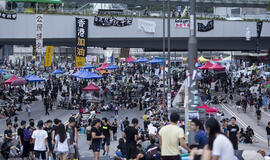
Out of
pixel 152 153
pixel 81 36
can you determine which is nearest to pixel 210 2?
pixel 81 36

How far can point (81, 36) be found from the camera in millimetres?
38156

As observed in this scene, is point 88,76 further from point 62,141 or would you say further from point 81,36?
point 62,141

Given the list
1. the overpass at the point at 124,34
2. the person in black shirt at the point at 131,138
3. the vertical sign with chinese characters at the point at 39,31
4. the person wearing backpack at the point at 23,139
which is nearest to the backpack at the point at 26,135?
the person wearing backpack at the point at 23,139

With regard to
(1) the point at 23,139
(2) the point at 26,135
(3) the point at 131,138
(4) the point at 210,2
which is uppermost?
(4) the point at 210,2

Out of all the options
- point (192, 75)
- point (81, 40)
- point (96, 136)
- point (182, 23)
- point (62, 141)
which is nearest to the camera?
point (192, 75)

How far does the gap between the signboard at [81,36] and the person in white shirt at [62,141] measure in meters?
24.3

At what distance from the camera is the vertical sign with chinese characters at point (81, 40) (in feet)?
122

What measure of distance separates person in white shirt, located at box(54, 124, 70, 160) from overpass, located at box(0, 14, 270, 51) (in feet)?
78.5

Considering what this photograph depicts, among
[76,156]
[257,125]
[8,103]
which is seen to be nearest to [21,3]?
[8,103]

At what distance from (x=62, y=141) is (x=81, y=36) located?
83.8 ft

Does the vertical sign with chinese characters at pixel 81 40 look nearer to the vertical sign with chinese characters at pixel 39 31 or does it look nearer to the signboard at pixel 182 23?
the vertical sign with chinese characters at pixel 39 31

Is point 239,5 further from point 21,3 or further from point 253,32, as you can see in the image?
point 21,3

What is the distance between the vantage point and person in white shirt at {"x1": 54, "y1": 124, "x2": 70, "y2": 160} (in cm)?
1311

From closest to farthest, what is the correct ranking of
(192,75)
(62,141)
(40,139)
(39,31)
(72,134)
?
1. (192,75)
2. (62,141)
3. (72,134)
4. (40,139)
5. (39,31)
